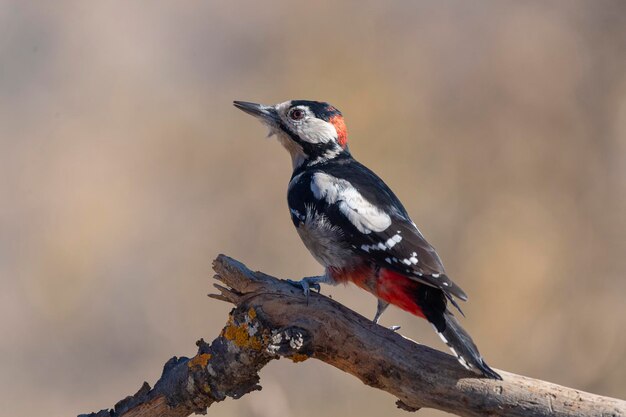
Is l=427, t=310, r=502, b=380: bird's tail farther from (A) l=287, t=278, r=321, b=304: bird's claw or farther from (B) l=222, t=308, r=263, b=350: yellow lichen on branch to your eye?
(B) l=222, t=308, r=263, b=350: yellow lichen on branch

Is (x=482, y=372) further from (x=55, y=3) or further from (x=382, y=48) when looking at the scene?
(x=55, y=3)

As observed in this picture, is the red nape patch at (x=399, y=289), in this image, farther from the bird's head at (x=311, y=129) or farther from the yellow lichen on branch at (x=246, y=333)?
the bird's head at (x=311, y=129)

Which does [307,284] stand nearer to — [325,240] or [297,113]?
[325,240]

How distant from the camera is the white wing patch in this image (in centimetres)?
444

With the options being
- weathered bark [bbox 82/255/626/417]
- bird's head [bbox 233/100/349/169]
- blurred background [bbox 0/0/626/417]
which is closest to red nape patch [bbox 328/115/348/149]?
bird's head [bbox 233/100/349/169]

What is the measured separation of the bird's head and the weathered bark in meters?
1.22

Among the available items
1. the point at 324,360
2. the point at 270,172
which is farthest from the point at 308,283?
the point at 270,172

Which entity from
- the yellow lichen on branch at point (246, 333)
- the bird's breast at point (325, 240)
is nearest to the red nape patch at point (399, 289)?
the bird's breast at point (325, 240)

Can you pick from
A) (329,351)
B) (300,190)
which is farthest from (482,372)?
(300,190)

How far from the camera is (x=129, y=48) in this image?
30.3ft

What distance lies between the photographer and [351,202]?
180 inches

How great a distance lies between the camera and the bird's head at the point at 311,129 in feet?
17.0

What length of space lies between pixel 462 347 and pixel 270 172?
4.51m

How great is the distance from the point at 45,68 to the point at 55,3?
2.40ft
